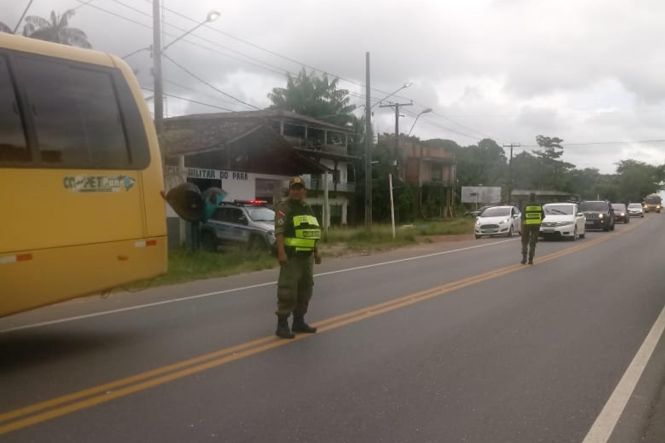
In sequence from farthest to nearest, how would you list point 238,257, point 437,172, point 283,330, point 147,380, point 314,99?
point 437,172
point 314,99
point 238,257
point 283,330
point 147,380

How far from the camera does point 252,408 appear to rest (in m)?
5.25

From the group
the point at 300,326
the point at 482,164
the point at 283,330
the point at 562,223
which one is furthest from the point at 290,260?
the point at 482,164

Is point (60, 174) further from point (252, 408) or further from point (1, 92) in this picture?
point (252, 408)

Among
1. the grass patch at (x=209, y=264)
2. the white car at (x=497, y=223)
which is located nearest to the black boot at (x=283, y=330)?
the grass patch at (x=209, y=264)

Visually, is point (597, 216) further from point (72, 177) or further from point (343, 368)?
point (72, 177)

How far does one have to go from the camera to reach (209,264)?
16469 millimetres

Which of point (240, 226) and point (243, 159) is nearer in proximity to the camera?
point (240, 226)

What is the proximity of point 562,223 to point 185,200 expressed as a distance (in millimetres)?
20436

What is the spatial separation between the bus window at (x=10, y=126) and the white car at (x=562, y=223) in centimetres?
2182

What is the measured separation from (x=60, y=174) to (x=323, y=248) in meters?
16.2

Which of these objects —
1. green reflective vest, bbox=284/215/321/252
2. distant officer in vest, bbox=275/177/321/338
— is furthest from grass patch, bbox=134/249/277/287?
green reflective vest, bbox=284/215/321/252

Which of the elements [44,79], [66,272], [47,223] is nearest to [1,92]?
[44,79]

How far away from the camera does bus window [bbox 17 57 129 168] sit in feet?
22.1

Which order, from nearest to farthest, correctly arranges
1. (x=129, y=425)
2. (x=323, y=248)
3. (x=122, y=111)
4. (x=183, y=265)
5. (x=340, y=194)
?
1. (x=129, y=425)
2. (x=122, y=111)
3. (x=183, y=265)
4. (x=323, y=248)
5. (x=340, y=194)
